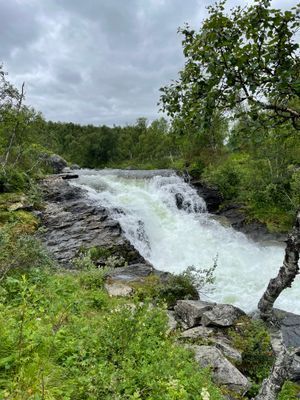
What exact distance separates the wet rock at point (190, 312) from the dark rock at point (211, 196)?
15.9 meters

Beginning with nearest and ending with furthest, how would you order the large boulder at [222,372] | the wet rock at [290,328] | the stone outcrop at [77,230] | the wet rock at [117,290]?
the large boulder at [222,372], the wet rock at [117,290], the wet rock at [290,328], the stone outcrop at [77,230]

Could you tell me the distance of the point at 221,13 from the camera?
3.34 metres

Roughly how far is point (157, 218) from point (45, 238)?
23.2 feet

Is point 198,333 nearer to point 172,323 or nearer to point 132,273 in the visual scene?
point 172,323

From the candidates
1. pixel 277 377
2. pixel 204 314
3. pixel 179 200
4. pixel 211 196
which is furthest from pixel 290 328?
pixel 211 196

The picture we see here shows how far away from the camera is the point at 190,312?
329 inches

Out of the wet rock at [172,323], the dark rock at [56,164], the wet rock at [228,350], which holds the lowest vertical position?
the wet rock at [228,350]

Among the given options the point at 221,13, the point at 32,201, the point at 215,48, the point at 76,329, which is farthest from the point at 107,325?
the point at 32,201

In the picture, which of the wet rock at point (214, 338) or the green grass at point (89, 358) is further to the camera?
the wet rock at point (214, 338)

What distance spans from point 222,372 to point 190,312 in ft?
8.66

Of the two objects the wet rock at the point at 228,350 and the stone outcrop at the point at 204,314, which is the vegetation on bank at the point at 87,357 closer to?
the wet rock at the point at 228,350

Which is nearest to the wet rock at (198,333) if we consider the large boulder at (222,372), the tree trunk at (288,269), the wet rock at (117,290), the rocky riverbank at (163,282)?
the rocky riverbank at (163,282)

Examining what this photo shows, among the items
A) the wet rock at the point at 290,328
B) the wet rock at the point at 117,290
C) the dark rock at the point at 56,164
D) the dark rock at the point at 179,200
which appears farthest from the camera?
the dark rock at the point at 56,164

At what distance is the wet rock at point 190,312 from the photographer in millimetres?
8141
